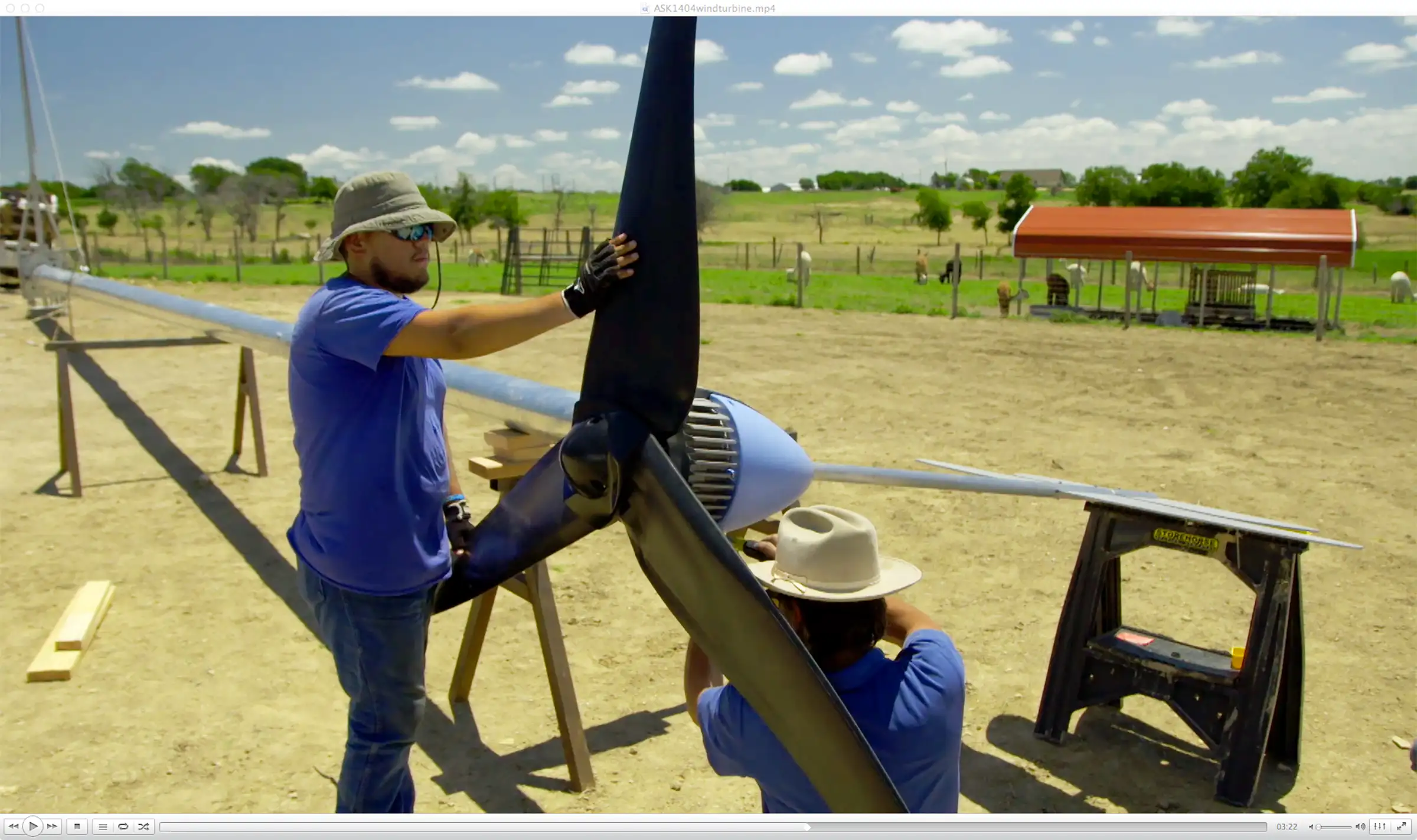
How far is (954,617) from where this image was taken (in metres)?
6.87

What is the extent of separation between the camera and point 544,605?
5059mm

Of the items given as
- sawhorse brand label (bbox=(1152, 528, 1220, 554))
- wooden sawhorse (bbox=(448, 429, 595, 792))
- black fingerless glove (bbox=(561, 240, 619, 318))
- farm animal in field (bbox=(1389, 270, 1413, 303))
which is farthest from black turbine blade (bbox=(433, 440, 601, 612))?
farm animal in field (bbox=(1389, 270, 1413, 303))

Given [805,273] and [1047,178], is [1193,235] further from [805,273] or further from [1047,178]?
[1047,178]

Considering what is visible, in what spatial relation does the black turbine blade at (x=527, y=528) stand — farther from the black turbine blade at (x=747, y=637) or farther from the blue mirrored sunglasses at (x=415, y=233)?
the blue mirrored sunglasses at (x=415, y=233)

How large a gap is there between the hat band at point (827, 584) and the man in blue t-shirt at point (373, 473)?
4.14ft

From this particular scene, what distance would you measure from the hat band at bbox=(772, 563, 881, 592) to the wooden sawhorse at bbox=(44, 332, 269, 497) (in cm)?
801

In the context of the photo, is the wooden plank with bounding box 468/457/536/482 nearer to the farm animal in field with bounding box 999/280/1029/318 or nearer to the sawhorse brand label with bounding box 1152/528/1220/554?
the sawhorse brand label with bounding box 1152/528/1220/554

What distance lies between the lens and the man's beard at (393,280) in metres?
3.44

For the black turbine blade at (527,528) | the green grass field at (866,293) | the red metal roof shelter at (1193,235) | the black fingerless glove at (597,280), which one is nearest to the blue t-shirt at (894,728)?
the black turbine blade at (527,528)

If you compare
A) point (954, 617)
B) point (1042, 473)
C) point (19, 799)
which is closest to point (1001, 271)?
point (1042, 473)

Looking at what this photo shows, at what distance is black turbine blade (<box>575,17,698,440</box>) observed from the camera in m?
2.31

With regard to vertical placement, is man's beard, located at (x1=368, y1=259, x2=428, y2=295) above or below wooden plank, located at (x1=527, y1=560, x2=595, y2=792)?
above

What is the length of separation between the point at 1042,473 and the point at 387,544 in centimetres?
827

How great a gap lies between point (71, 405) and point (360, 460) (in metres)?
8.30
